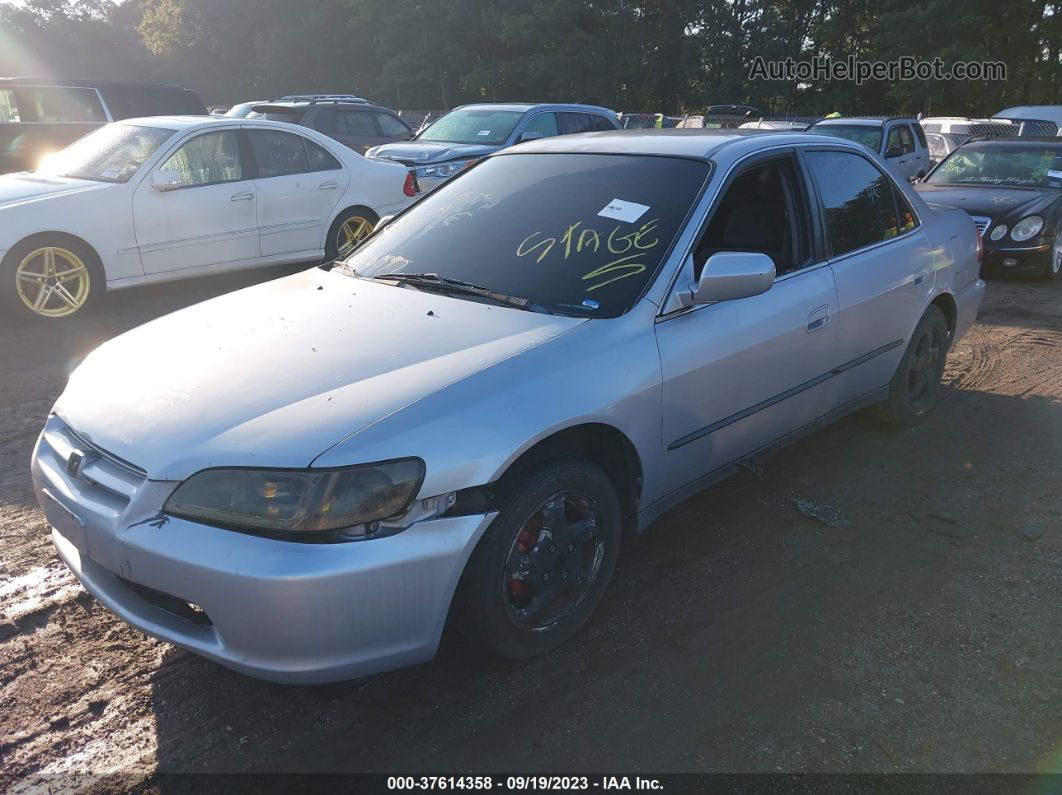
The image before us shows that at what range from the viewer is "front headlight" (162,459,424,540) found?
232 centimetres

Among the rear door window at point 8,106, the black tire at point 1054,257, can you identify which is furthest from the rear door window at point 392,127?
the black tire at point 1054,257

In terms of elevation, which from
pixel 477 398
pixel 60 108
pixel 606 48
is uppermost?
pixel 606 48

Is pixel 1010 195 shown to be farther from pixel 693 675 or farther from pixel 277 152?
pixel 693 675

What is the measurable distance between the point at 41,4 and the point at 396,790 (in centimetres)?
6978

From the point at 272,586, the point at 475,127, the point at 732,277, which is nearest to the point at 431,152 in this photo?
the point at 475,127

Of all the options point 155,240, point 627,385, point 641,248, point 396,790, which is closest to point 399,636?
point 396,790

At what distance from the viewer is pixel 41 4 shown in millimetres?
57344

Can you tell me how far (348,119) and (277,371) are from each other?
14.1m

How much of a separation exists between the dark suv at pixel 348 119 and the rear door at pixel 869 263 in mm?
12520

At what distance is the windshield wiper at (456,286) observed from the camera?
3.21 metres

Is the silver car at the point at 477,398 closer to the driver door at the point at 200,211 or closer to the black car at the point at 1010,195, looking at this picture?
the driver door at the point at 200,211

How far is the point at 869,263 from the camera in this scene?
13.9 ft

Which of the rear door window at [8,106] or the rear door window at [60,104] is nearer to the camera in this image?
the rear door window at [8,106]

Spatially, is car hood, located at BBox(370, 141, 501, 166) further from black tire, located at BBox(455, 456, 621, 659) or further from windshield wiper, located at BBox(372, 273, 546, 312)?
black tire, located at BBox(455, 456, 621, 659)
